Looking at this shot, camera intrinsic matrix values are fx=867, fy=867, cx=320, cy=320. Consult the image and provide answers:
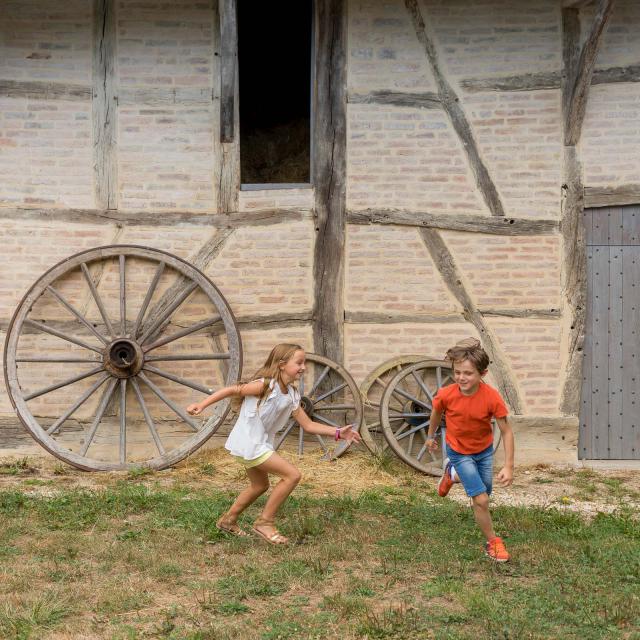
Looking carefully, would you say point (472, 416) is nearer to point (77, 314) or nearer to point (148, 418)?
point (148, 418)

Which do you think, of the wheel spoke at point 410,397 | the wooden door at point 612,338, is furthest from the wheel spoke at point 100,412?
the wooden door at point 612,338

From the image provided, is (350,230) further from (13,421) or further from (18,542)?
(18,542)

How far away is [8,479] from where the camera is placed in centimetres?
696

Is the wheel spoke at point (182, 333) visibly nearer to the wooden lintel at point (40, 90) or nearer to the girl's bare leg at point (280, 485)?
the wooden lintel at point (40, 90)

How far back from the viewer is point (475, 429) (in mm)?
4832

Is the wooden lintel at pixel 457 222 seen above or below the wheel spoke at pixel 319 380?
above

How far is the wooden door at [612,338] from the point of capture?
7.75 m

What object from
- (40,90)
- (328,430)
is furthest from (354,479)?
(40,90)

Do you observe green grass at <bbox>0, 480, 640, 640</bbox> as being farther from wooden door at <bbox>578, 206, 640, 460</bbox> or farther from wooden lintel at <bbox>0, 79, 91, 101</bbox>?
wooden lintel at <bbox>0, 79, 91, 101</bbox>

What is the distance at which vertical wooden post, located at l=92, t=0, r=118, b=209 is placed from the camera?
7.64 meters

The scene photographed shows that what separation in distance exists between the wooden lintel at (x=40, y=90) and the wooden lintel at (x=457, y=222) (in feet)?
8.61

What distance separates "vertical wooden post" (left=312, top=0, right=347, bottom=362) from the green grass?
1.90m

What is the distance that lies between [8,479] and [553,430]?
4618 millimetres

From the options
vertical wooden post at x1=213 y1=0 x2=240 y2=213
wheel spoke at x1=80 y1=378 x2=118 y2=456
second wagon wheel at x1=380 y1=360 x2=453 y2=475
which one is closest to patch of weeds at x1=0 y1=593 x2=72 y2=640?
wheel spoke at x1=80 y1=378 x2=118 y2=456
